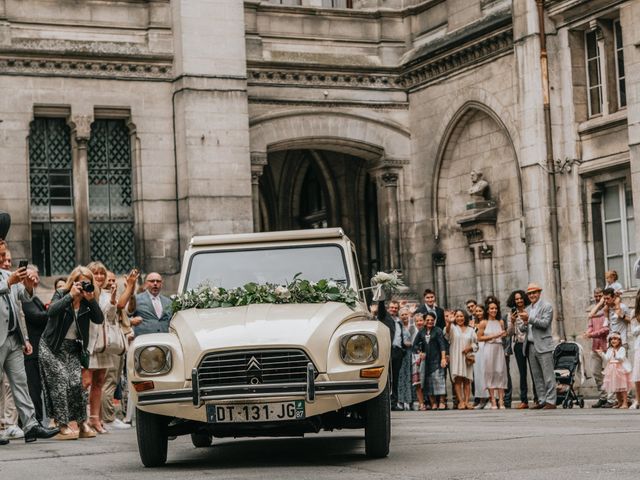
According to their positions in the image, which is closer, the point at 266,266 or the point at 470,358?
the point at 266,266

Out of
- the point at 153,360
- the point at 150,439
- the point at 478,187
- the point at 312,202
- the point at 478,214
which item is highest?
the point at 312,202

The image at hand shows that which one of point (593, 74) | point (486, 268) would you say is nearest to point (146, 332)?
point (593, 74)

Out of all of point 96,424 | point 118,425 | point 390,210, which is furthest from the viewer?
point 390,210

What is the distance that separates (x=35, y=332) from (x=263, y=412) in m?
6.00

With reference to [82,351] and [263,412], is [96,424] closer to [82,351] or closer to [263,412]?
[82,351]

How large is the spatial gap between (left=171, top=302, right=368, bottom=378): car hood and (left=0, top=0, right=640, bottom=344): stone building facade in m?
12.3

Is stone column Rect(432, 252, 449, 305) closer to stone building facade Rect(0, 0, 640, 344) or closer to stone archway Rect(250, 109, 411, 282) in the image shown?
stone building facade Rect(0, 0, 640, 344)

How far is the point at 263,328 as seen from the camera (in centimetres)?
1108

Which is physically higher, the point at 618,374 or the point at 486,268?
the point at 486,268

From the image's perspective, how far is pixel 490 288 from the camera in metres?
26.8

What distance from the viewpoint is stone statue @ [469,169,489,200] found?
87.6 feet

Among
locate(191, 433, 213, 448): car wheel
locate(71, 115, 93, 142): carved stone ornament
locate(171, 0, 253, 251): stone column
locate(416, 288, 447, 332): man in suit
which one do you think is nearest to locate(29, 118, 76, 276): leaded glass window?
locate(71, 115, 93, 142): carved stone ornament

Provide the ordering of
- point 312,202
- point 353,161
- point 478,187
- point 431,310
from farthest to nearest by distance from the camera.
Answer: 1. point 312,202
2. point 353,161
3. point 478,187
4. point 431,310

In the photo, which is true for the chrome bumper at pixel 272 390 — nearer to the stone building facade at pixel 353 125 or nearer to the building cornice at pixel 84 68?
the stone building facade at pixel 353 125
